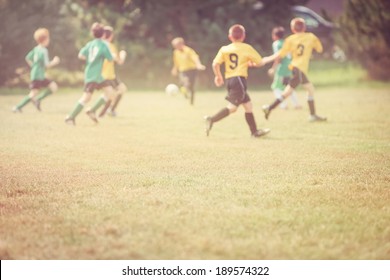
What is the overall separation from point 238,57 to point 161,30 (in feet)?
54.7

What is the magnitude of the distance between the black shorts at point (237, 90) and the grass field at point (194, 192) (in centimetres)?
61

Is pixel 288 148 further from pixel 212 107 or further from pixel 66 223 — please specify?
pixel 212 107

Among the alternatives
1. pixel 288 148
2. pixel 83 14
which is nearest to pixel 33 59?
pixel 288 148

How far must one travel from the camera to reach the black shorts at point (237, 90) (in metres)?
10.1

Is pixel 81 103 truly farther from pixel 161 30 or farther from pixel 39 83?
pixel 161 30

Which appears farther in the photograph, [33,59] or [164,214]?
[33,59]

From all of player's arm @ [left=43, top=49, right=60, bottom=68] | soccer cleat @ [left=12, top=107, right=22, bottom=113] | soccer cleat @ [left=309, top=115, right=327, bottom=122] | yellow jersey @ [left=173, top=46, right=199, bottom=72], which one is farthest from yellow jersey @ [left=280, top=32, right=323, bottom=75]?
soccer cleat @ [left=12, top=107, right=22, bottom=113]

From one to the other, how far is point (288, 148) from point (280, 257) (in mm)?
4894

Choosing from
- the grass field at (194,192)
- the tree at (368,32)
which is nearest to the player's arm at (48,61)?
the grass field at (194,192)

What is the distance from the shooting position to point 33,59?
15516mm

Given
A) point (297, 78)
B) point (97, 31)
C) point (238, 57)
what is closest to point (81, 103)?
point (97, 31)

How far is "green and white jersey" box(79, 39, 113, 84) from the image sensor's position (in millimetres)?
12445

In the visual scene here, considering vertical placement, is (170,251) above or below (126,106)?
above

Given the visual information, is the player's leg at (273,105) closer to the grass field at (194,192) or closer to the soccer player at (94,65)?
the grass field at (194,192)
